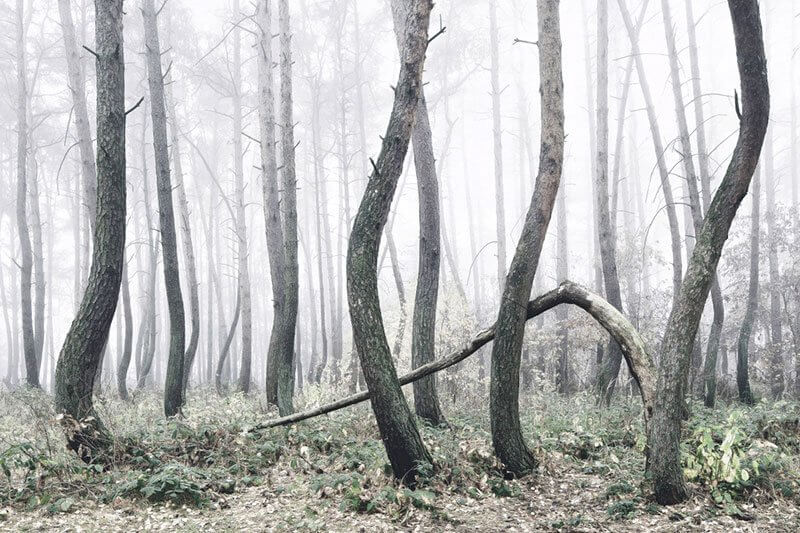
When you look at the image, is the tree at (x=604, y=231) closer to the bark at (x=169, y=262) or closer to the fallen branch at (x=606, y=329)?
the fallen branch at (x=606, y=329)

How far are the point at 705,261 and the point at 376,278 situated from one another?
9.51 ft

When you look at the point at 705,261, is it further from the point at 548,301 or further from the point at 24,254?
the point at 24,254

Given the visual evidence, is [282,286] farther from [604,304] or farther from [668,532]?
[668,532]

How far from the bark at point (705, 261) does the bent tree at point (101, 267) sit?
5532 mm

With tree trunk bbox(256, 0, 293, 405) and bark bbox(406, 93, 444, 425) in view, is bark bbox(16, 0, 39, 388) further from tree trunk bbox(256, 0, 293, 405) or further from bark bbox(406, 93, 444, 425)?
bark bbox(406, 93, 444, 425)

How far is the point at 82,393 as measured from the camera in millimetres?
6145

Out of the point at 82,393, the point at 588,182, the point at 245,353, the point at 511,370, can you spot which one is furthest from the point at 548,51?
the point at 588,182

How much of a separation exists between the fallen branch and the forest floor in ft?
2.14

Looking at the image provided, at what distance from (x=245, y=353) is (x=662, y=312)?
1242cm

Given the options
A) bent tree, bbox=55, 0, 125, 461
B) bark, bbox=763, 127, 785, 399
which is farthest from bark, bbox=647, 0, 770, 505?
bark, bbox=763, 127, 785, 399

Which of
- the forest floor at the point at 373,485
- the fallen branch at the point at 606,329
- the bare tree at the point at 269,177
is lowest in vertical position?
the forest floor at the point at 373,485

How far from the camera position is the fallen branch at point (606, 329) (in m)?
5.53

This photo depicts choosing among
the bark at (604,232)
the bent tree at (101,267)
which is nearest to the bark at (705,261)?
the bark at (604,232)

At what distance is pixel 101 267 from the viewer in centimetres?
637
